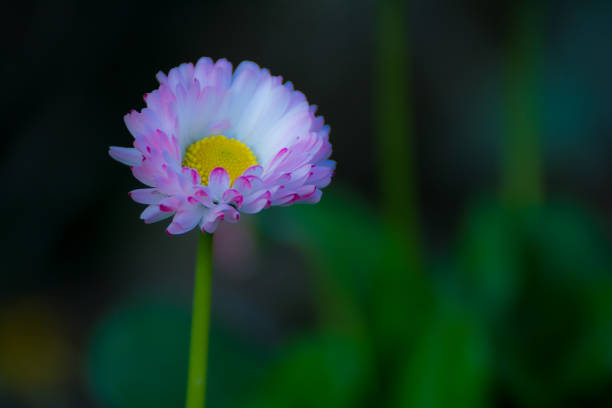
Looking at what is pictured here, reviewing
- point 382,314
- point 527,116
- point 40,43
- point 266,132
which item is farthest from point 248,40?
point 266,132

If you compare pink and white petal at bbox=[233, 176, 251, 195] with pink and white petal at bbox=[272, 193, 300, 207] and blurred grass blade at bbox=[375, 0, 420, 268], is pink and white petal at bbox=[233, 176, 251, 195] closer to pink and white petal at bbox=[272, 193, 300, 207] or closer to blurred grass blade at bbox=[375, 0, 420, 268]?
pink and white petal at bbox=[272, 193, 300, 207]

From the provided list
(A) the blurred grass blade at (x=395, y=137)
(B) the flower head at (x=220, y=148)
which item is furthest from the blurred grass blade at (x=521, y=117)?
(B) the flower head at (x=220, y=148)

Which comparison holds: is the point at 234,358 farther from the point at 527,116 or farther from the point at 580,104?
the point at 580,104

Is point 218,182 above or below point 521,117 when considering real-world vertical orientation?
below

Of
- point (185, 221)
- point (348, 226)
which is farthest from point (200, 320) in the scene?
point (348, 226)

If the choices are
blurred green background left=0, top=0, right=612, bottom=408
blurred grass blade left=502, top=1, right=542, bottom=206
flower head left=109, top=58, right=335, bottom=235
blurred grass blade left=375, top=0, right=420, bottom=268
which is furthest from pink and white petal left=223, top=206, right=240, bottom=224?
blurred grass blade left=502, top=1, right=542, bottom=206

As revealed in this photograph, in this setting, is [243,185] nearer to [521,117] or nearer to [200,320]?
[200,320]
